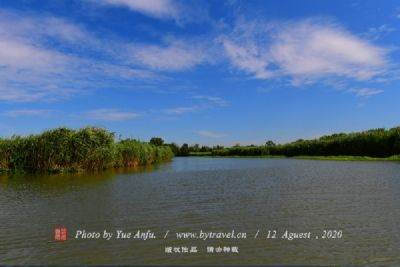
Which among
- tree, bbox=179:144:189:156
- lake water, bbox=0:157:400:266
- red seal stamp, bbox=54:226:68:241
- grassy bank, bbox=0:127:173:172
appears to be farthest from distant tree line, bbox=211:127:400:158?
red seal stamp, bbox=54:226:68:241

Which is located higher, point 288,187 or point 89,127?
point 89,127

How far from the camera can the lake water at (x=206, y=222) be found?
31.5ft

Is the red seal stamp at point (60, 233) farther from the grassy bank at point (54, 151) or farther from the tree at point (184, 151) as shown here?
the tree at point (184, 151)

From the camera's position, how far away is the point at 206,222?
1341 centimetres

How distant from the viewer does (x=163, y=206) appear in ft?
54.4

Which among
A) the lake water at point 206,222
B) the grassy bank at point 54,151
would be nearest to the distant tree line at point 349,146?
the grassy bank at point 54,151

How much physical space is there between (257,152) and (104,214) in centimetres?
9754

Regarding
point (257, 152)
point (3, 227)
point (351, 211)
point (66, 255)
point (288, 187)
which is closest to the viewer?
point (66, 255)

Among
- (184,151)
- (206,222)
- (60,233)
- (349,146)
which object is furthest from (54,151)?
(184,151)

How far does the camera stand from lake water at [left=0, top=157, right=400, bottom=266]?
9.61 m

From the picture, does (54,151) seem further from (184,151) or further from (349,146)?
(184,151)

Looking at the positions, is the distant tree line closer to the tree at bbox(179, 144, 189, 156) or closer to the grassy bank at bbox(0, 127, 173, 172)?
the tree at bbox(179, 144, 189, 156)

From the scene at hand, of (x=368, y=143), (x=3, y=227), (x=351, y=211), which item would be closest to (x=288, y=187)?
(x=351, y=211)

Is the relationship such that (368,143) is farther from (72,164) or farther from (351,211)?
(351,211)
